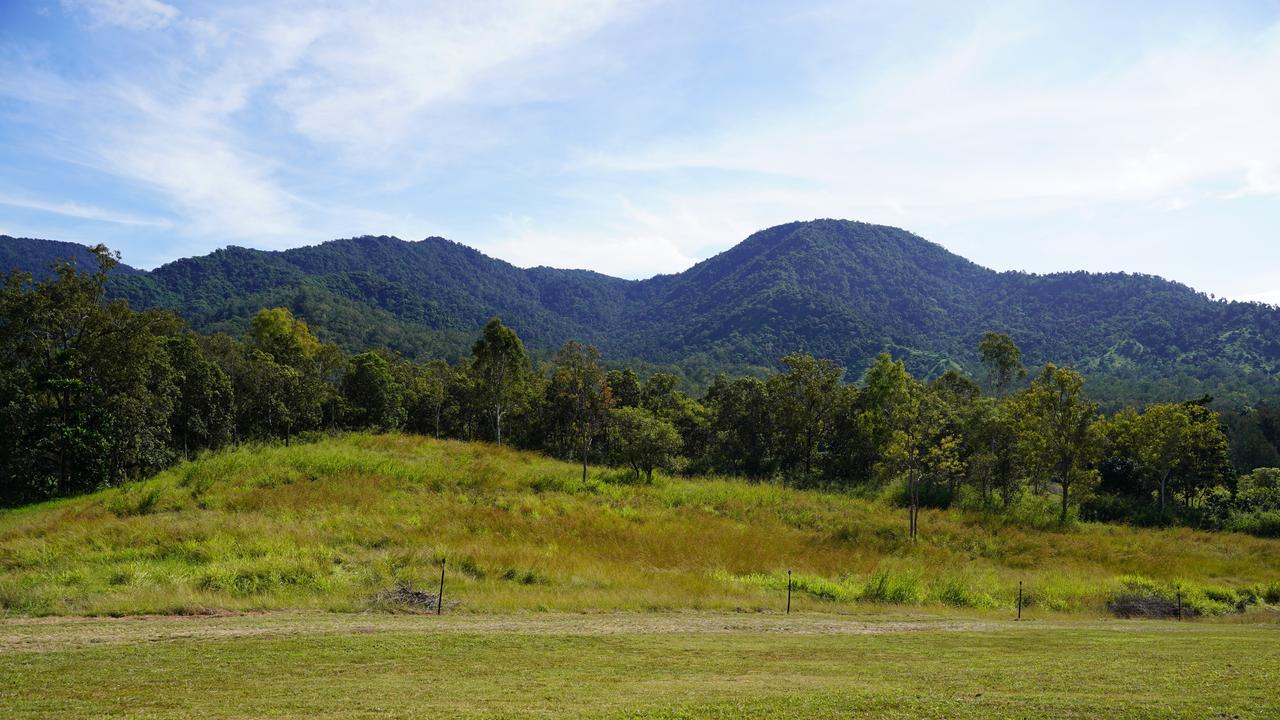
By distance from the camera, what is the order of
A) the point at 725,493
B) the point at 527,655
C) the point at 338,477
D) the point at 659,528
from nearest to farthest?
the point at 527,655 → the point at 659,528 → the point at 338,477 → the point at 725,493

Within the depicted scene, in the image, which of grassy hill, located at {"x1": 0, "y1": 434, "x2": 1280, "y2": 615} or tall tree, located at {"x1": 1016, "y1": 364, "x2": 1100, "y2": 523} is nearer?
grassy hill, located at {"x1": 0, "y1": 434, "x2": 1280, "y2": 615}

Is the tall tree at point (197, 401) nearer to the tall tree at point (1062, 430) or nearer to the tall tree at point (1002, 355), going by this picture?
the tall tree at point (1062, 430)

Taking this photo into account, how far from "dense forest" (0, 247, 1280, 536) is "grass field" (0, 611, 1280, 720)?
21.3 metres

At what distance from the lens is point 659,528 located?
29125mm

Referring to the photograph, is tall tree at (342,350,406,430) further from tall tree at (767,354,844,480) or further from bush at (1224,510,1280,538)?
bush at (1224,510,1280,538)

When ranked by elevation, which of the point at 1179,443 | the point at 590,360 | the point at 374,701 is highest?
the point at 590,360

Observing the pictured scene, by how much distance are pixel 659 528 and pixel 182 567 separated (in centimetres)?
1775

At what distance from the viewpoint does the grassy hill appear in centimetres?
1791

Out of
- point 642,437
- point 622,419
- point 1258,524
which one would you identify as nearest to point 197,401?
point 622,419

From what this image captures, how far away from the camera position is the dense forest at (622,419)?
3534cm

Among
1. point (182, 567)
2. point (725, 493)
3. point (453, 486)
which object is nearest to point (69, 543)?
point (182, 567)

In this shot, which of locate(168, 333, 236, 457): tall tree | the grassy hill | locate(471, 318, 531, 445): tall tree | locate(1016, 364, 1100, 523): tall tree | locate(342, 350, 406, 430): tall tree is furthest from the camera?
locate(342, 350, 406, 430): tall tree

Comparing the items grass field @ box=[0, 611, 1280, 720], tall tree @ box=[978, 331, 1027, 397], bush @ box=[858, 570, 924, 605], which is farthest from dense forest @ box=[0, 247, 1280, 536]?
grass field @ box=[0, 611, 1280, 720]

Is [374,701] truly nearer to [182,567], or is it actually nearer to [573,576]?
[573,576]
